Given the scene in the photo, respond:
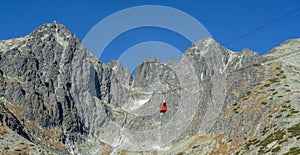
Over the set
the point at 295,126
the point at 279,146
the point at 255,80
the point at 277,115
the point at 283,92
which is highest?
the point at 255,80

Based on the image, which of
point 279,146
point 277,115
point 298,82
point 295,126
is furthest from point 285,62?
point 279,146

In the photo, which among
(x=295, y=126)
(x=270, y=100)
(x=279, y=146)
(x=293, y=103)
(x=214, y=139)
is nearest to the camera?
(x=279, y=146)

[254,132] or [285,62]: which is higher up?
[285,62]

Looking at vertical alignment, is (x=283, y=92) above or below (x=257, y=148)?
above

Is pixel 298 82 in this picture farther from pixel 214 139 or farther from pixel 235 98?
pixel 214 139

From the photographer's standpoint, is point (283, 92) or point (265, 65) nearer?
point (283, 92)

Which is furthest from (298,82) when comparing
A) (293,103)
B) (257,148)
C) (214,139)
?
(257,148)

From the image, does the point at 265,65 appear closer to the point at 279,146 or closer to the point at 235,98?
the point at 235,98

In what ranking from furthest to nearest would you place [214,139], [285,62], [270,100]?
[285,62] < [214,139] < [270,100]

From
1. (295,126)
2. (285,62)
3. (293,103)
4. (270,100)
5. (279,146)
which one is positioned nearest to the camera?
(279,146)
